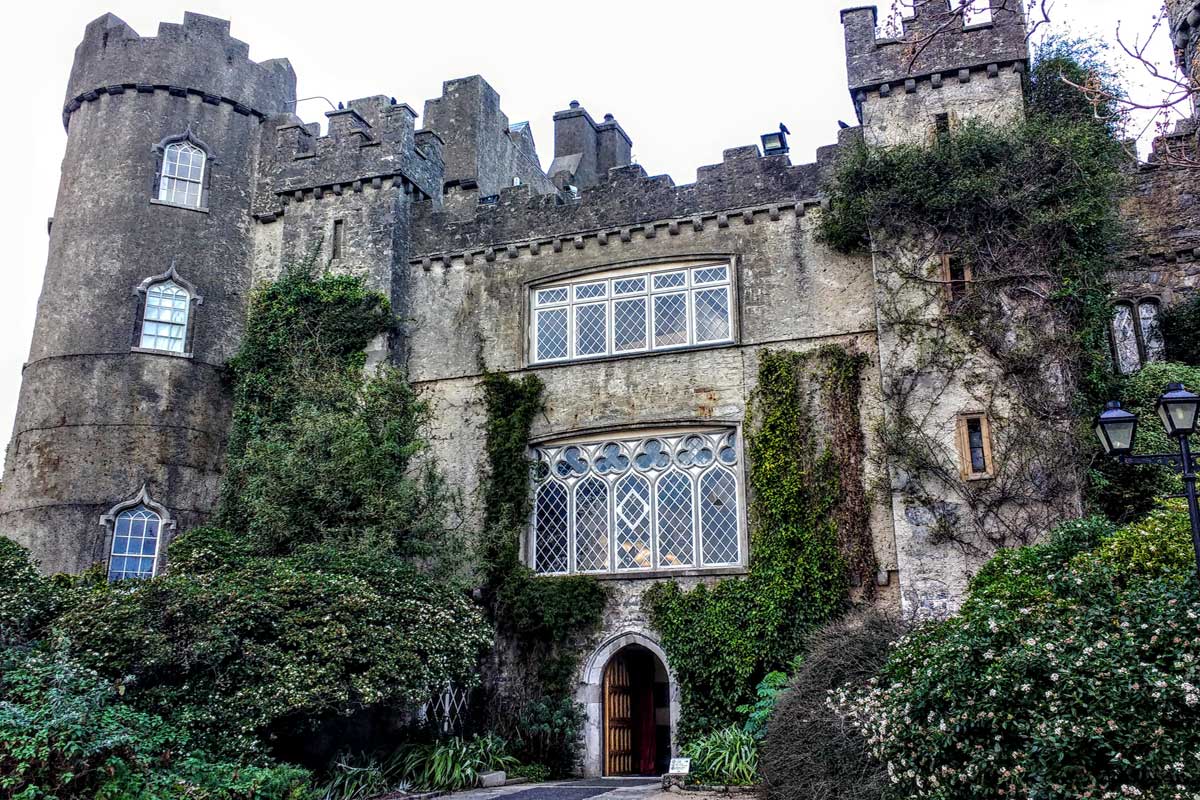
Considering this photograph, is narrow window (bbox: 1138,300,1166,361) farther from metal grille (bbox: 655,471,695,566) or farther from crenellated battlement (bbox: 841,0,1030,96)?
metal grille (bbox: 655,471,695,566)

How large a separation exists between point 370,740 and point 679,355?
770cm

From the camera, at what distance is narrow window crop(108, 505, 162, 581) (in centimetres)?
1791

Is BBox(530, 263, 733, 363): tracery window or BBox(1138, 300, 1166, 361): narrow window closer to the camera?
BBox(530, 263, 733, 363): tracery window

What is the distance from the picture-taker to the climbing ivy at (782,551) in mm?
15641

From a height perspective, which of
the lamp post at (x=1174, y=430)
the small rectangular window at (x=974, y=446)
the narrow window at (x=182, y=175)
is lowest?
the lamp post at (x=1174, y=430)

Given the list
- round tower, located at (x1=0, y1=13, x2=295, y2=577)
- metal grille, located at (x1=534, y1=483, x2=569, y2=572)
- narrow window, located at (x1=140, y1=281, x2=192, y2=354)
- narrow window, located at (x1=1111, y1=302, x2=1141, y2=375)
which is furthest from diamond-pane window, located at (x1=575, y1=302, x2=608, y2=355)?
narrow window, located at (x1=1111, y1=302, x2=1141, y2=375)

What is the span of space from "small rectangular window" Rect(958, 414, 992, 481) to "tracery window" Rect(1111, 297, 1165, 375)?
452 cm

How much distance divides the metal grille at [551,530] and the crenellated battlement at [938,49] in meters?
8.39

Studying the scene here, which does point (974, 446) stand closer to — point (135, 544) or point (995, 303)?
point (995, 303)

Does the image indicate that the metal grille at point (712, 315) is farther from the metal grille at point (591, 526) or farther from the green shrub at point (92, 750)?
the green shrub at point (92, 750)

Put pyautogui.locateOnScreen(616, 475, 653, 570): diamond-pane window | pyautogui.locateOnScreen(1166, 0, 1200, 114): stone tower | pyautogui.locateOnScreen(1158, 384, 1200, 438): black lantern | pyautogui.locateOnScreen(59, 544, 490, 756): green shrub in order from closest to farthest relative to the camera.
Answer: pyautogui.locateOnScreen(1158, 384, 1200, 438): black lantern < pyautogui.locateOnScreen(59, 544, 490, 756): green shrub < pyautogui.locateOnScreen(1166, 0, 1200, 114): stone tower < pyautogui.locateOnScreen(616, 475, 653, 570): diamond-pane window

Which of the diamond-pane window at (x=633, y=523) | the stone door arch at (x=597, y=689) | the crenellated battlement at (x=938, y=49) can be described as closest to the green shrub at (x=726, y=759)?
the stone door arch at (x=597, y=689)

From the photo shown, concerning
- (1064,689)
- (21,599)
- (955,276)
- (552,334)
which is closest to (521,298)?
(552,334)

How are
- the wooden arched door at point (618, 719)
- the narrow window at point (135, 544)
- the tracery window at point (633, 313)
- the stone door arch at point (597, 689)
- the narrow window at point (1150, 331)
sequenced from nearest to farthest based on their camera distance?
the stone door arch at point (597, 689) → the wooden arched door at point (618, 719) → the narrow window at point (135, 544) → the tracery window at point (633, 313) → the narrow window at point (1150, 331)
